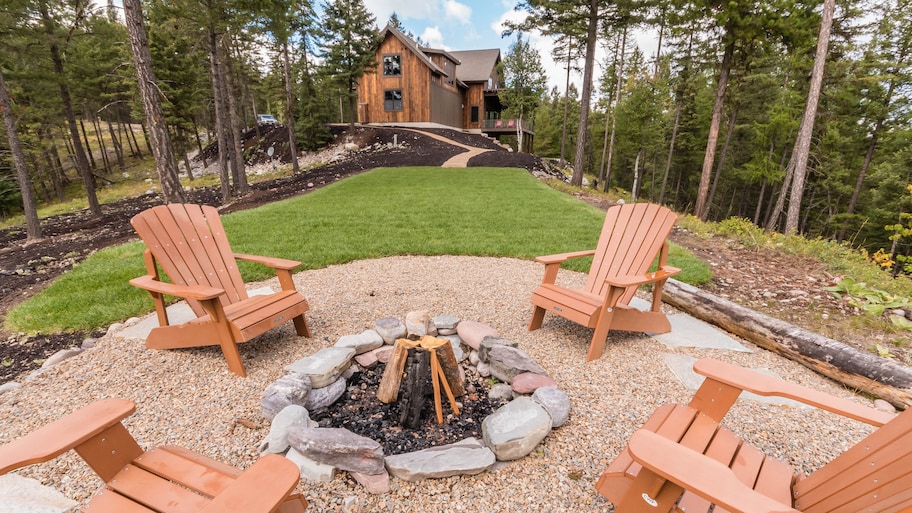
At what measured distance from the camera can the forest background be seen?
8.30m

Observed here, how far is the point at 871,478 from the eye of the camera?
107 cm

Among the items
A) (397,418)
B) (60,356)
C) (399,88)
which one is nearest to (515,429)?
(397,418)

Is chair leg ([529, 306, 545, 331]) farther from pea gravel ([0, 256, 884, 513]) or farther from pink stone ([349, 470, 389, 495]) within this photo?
pink stone ([349, 470, 389, 495])

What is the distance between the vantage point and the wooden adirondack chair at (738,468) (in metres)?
0.95

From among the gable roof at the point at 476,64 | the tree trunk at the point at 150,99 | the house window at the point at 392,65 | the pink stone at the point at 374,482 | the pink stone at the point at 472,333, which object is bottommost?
the pink stone at the point at 374,482

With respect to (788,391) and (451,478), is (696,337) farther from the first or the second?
(451,478)

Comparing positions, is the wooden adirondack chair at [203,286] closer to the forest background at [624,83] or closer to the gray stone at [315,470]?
the gray stone at [315,470]

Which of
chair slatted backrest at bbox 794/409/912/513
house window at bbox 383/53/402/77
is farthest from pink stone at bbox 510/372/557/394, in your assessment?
house window at bbox 383/53/402/77

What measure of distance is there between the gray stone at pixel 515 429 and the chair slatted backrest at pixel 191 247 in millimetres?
2137

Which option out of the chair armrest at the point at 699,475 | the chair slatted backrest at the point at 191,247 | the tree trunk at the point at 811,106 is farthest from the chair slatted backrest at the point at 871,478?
the tree trunk at the point at 811,106

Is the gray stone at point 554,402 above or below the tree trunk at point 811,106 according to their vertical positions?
below

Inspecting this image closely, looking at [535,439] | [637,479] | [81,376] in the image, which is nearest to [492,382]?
[535,439]

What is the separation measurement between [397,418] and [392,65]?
2225cm

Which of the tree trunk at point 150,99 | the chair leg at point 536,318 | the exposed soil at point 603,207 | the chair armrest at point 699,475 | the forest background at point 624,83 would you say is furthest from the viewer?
the forest background at point 624,83
